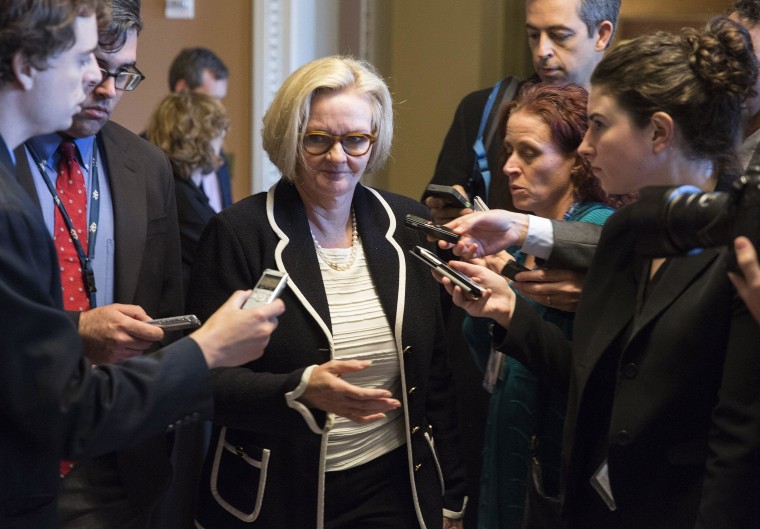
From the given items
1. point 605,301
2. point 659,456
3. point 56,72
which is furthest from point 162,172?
point 659,456

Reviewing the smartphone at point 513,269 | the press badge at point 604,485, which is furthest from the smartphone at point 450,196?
the press badge at point 604,485

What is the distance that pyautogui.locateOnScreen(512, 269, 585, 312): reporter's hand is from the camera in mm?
1957

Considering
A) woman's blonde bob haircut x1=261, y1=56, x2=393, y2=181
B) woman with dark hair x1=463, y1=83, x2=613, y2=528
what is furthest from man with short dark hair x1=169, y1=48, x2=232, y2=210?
woman with dark hair x1=463, y1=83, x2=613, y2=528

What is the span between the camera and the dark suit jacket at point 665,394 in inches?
57.2

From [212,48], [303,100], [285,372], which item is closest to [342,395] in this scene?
[285,372]

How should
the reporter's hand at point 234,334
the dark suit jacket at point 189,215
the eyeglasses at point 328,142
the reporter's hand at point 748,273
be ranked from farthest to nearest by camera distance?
the dark suit jacket at point 189,215, the eyeglasses at point 328,142, the reporter's hand at point 234,334, the reporter's hand at point 748,273

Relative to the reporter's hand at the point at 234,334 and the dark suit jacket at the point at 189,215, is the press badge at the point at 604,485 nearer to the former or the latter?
the reporter's hand at the point at 234,334

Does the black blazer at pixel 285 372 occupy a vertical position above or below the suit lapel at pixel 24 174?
below

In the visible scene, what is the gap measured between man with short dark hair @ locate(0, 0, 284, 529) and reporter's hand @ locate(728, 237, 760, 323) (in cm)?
73

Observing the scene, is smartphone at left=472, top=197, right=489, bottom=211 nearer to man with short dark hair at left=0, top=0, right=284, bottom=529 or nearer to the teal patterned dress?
the teal patterned dress

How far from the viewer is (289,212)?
212 cm

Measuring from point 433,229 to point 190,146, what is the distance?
2.25 meters

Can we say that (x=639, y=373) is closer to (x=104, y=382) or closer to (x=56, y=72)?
(x=104, y=382)

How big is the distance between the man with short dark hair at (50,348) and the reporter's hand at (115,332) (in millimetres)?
262
